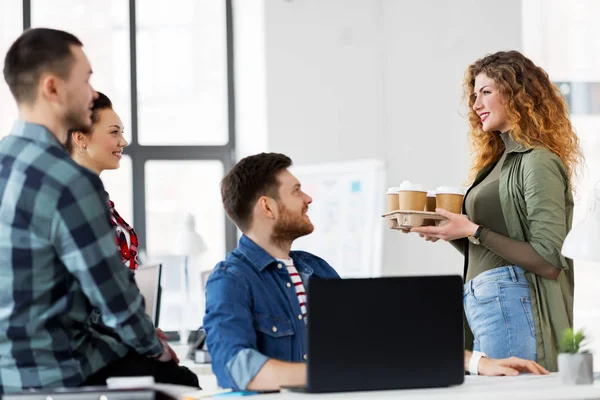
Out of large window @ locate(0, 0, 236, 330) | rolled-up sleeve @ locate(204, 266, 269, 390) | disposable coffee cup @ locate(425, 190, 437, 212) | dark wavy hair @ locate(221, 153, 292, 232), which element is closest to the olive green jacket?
disposable coffee cup @ locate(425, 190, 437, 212)

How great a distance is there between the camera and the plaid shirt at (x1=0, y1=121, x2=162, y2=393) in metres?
1.89

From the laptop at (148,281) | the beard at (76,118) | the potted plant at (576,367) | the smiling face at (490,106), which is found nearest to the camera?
the beard at (76,118)

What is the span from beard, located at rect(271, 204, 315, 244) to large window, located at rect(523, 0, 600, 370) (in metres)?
3.62

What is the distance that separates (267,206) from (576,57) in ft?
13.0

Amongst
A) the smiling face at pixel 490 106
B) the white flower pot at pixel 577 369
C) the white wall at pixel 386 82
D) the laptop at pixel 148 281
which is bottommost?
the white flower pot at pixel 577 369

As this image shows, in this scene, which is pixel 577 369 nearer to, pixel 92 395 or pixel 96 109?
pixel 92 395

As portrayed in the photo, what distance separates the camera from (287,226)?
2506mm

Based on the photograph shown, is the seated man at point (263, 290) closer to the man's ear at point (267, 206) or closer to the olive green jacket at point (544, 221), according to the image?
the man's ear at point (267, 206)

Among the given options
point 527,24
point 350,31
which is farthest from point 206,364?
point 527,24

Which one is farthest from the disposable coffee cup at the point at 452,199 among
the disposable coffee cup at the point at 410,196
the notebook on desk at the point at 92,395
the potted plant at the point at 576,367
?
the notebook on desk at the point at 92,395

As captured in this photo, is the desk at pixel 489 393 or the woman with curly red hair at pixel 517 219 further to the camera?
the woman with curly red hair at pixel 517 219

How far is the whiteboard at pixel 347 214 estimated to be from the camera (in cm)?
579

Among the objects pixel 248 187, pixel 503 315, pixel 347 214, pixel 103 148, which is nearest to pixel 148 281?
pixel 103 148

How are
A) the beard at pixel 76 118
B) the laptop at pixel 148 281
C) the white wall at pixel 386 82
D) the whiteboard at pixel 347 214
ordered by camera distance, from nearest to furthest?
the beard at pixel 76 118, the laptop at pixel 148 281, the whiteboard at pixel 347 214, the white wall at pixel 386 82
